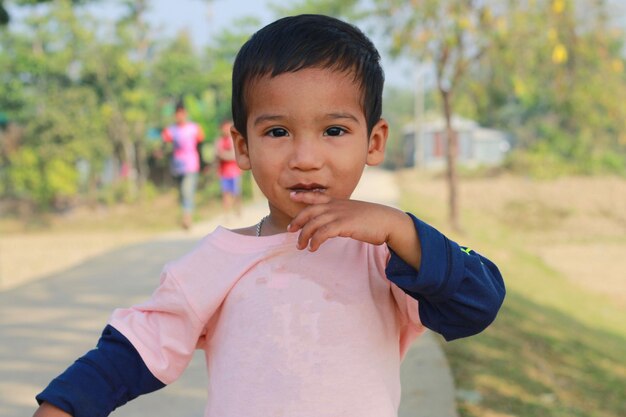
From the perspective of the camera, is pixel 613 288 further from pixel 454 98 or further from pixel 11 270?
pixel 11 270

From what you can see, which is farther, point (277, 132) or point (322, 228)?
point (277, 132)

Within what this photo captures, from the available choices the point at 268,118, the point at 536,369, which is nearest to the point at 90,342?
the point at 536,369

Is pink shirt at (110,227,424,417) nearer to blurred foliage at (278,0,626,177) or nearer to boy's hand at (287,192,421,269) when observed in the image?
boy's hand at (287,192,421,269)

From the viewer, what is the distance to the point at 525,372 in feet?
15.1

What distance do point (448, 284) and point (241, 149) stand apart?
Result: 59 cm

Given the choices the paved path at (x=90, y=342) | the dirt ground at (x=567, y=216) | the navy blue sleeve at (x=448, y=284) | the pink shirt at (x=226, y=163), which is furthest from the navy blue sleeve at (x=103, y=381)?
the dirt ground at (x=567, y=216)

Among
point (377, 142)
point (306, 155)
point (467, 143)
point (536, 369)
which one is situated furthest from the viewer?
point (467, 143)

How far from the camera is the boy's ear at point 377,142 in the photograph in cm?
179

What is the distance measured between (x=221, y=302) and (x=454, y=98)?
15699 millimetres

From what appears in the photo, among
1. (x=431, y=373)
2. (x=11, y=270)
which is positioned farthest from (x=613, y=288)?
(x=431, y=373)

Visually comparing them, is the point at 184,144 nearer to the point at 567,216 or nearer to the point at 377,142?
the point at 377,142

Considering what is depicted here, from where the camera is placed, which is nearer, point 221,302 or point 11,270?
point 221,302

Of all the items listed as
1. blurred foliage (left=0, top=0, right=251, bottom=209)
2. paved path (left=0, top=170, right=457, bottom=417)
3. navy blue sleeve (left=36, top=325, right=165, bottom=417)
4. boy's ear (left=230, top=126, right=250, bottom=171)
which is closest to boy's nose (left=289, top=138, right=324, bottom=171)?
boy's ear (left=230, top=126, right=250, bottom=171)

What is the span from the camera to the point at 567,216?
79.5ft
